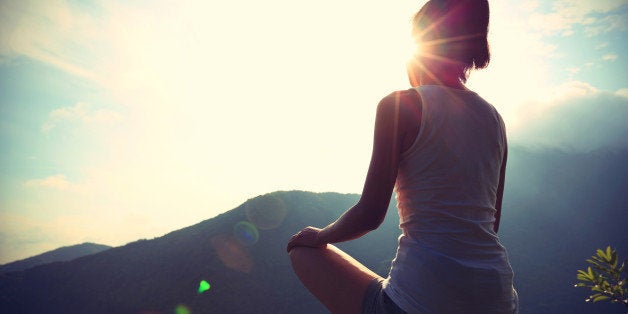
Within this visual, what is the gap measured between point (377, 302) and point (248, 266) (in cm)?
3547

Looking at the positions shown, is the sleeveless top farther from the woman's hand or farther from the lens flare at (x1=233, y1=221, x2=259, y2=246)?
the lens flare at (x1=233, y1=221, x2=259, y2=246)

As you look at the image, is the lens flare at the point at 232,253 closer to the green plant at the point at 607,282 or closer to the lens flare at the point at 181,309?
the lens flare at the point at 181,309

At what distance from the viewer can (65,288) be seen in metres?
32.1

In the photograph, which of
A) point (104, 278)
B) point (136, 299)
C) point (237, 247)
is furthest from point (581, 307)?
point (104, 278)

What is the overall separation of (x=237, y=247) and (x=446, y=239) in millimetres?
36483

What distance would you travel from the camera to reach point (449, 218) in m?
1.22

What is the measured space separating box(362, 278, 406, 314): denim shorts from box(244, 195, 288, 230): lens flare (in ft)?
125

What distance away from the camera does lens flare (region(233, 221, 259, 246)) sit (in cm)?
3581

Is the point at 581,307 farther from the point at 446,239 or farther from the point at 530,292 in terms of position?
the point at 446,239

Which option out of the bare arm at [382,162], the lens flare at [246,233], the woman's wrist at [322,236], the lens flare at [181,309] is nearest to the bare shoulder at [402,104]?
the bare arm at [382,162]

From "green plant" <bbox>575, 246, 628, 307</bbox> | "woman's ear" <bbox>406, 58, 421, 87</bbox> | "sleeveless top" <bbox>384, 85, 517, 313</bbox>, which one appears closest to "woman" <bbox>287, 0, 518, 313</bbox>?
"sleeveless top" <bbox>384, 85, 517, 313</bbox>

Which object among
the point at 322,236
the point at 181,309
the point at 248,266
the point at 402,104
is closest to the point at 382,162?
the point at 402,104

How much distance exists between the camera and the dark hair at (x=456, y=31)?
1.59 metres

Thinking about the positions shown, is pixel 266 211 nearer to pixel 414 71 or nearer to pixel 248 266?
pixel 248 266
